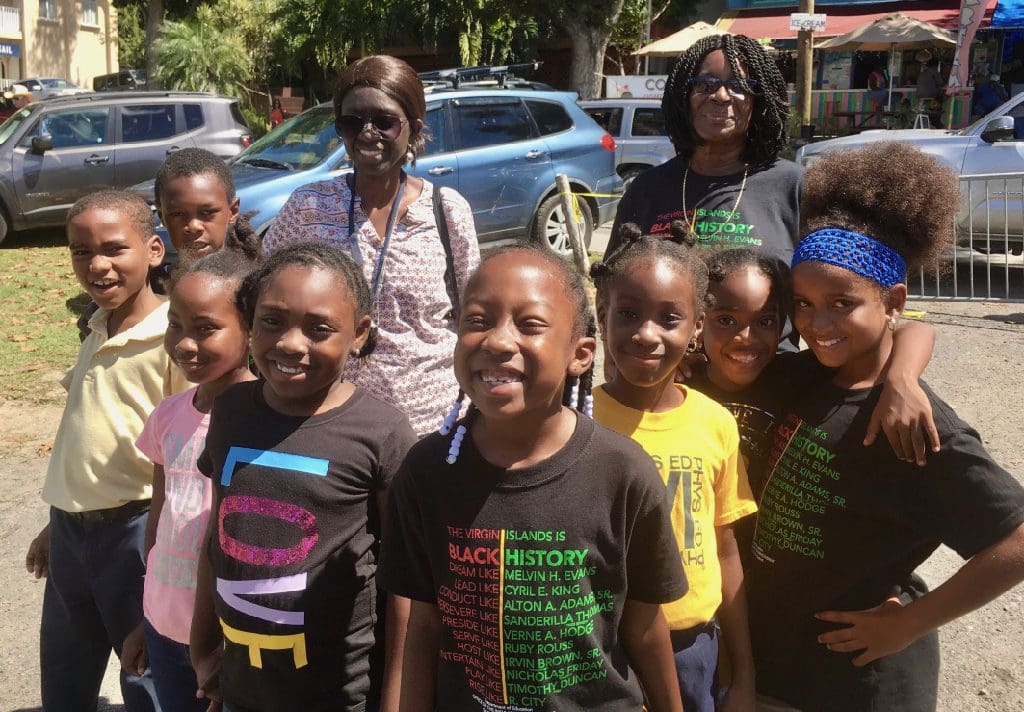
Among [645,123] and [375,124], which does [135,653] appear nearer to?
[375,124]

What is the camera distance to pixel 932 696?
6.60 ft

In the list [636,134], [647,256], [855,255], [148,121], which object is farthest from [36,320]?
[636,134]

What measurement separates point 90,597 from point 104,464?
41cm

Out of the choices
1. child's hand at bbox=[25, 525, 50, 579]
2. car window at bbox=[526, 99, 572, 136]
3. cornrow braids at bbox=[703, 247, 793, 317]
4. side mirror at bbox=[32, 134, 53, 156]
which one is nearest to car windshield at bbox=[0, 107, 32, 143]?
side mirror at bbox=[32, 134, 53, 156]

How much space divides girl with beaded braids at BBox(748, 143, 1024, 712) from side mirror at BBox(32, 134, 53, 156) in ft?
38.0

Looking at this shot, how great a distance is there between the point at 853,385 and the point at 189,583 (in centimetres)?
169

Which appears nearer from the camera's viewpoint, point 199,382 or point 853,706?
point 853,706

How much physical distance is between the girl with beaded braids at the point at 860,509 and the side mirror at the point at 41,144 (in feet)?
38.0

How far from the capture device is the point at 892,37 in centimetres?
1864

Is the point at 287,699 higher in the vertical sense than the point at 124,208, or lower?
lower

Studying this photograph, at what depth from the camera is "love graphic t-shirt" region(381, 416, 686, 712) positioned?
1625 mm

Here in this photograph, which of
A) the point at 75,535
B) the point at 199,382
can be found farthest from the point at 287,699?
the point at 75,535

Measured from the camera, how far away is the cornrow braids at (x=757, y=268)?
2.22 meters

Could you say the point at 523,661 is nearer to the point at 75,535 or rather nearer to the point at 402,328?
the point at 402,328
